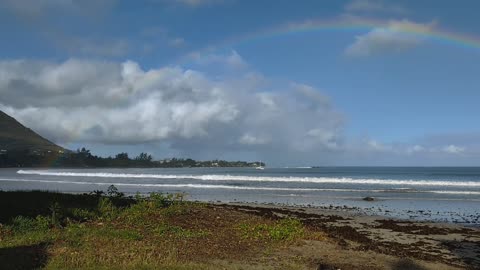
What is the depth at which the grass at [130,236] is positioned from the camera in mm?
9734

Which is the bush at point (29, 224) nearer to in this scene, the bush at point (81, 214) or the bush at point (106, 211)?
the bush at point (81, 214)

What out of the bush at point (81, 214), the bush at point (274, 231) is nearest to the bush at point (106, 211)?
the bush at point (81, 214)

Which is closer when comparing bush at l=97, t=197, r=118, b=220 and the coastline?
the coastline

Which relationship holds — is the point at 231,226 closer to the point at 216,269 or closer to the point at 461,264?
the point at 216,269

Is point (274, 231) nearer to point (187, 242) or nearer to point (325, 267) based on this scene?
point (187, 242)

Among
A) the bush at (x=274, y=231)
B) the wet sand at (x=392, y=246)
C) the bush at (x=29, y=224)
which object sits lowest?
the wet sand at (x=392, y=246)

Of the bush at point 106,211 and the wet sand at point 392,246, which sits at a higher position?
the bush at point 106,211

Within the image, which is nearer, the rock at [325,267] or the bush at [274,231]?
the rock at [325,267]

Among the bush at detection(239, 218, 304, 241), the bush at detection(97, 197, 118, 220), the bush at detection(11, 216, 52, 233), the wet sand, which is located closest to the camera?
the wet sand

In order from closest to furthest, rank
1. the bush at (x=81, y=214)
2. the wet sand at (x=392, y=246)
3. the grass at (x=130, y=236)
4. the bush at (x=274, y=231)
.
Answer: the grass at (x=130, y=236)
the wet sand at (x=392, y=246)
the bush at (x=274, y=231)
the bush at (x=81, y=214)

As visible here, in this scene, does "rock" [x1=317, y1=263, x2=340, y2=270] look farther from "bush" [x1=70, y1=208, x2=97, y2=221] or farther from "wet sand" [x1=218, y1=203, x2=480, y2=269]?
"bush" [x1=70, y1=208, x2=97, y2=221]

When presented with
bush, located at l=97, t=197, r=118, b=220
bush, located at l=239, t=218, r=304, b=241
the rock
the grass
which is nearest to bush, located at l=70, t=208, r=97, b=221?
the grass

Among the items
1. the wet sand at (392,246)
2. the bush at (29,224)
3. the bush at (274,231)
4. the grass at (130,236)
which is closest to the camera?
the grass at (130,236)

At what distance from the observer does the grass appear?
31.9ft
